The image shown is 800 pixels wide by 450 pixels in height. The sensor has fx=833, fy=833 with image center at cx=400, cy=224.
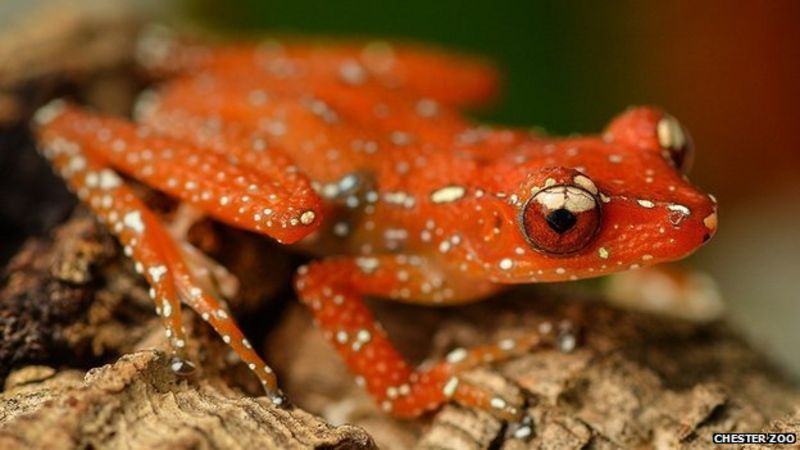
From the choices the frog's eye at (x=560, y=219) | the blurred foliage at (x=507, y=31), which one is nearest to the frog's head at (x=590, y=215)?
the frog's eye at (x=560, y=219)

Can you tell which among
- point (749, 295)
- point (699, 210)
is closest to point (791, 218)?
point (749, 295)

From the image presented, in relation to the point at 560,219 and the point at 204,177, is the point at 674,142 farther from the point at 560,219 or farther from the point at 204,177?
the point at 204,177

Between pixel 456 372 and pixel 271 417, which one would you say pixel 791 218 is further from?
pixel 271 417

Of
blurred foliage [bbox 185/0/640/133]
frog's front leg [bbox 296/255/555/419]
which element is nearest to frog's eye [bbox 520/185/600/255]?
frog's front leg [bbox 296/255/555/419]

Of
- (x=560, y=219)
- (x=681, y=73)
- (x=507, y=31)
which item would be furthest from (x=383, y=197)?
(x=681, y=73)

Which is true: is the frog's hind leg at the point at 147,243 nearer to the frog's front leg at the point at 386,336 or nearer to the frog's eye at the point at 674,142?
the frog's front leg at the point at 386,336

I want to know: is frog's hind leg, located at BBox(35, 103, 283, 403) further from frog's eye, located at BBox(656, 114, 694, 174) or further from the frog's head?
frog's eye, located at BBox(656, 114, 694, 174)
